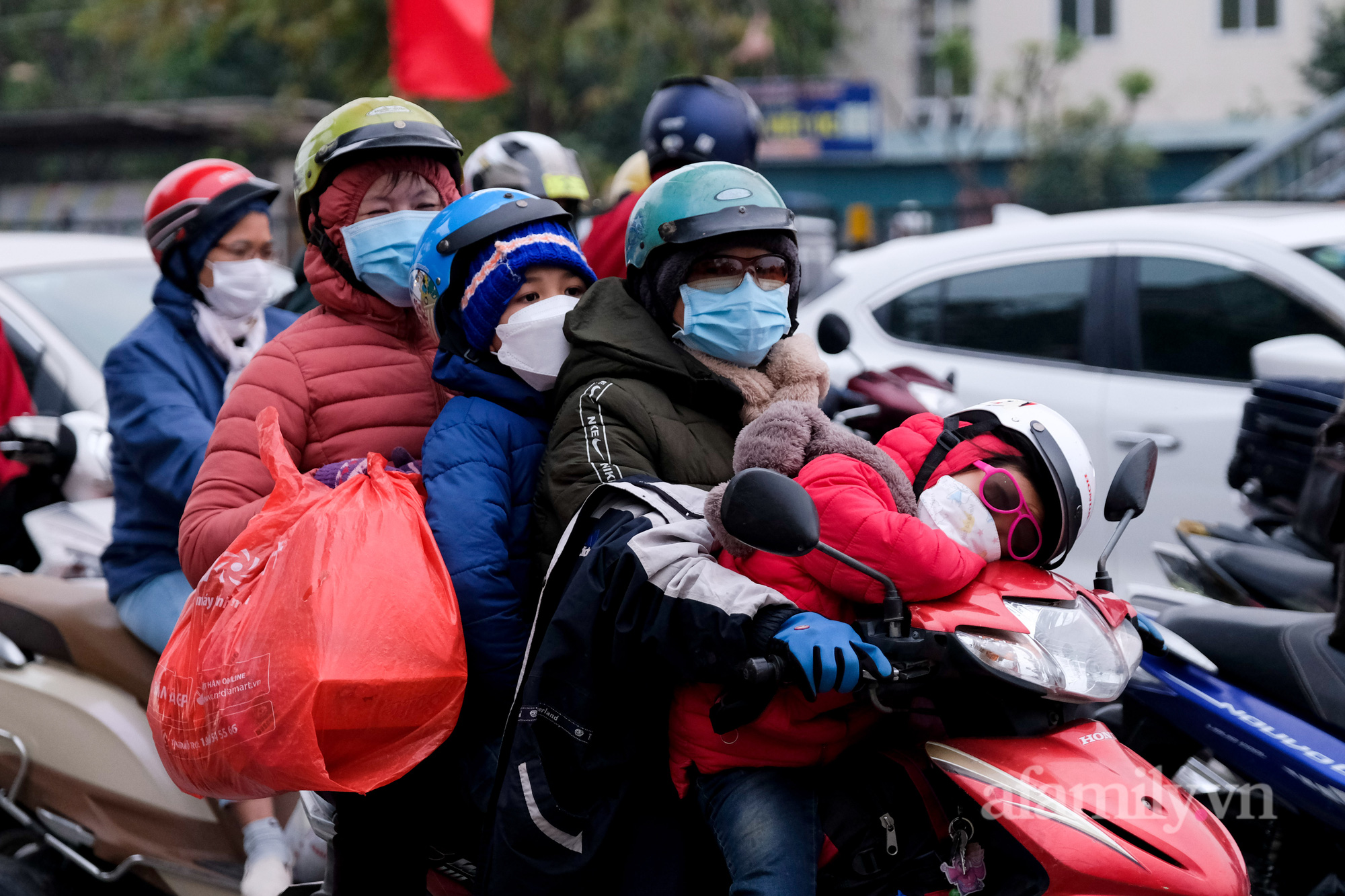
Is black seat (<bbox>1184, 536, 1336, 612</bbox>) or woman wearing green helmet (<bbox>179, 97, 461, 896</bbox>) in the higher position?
woman wearing green helmet (<bbox>179, 97, 461, 896</bbox>)

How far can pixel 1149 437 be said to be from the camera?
5.35 meters

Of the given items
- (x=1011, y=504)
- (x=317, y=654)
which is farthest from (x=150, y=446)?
(x=1011, y=504)

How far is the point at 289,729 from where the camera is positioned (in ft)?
6.79

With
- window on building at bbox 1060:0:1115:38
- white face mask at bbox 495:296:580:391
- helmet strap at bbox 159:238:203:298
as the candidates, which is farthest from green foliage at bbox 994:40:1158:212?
white face mask at bbox 495:296:580:391

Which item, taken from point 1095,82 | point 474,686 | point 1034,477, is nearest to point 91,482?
point 474,686

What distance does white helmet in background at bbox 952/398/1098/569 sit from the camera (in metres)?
2.00

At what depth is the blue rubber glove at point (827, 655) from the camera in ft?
5.99

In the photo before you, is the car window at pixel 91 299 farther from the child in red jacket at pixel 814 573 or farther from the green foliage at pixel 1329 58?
the green foliage at pixel 1329 58

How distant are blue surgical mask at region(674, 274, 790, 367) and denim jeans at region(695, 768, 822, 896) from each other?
2.77 feet

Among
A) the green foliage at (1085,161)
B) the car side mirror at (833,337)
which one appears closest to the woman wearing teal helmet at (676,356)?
the car side mirror at (833,337)

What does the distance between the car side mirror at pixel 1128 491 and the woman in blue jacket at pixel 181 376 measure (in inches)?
77.2

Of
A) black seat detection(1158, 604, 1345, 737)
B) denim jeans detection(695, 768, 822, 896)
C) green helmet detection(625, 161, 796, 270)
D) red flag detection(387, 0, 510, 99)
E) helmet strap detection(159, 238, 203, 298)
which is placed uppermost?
red flag detection(387, 0, 510, 99)

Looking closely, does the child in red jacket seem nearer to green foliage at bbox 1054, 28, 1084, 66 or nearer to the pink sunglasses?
the pink sunglasses

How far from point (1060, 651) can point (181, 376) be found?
2.49 metres
